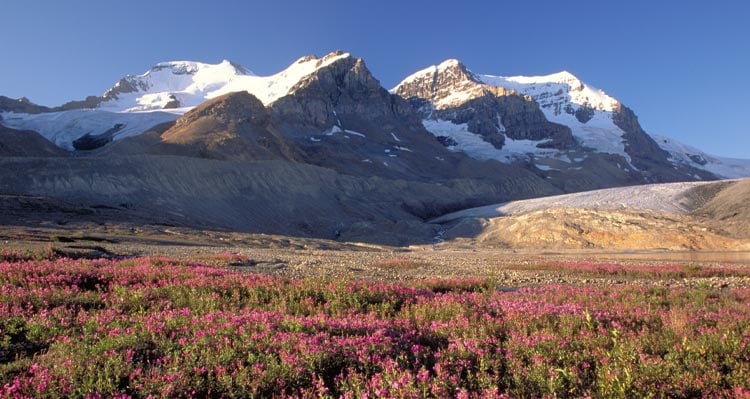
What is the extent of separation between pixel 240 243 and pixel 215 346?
3739 centimetres

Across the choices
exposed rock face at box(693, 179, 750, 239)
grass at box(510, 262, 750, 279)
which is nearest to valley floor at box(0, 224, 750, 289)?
grass at box(510, 262, 750, 279)

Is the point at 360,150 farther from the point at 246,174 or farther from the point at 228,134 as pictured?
the point at 246,174

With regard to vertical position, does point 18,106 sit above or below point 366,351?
above

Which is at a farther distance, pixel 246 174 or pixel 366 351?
pixel 246 174

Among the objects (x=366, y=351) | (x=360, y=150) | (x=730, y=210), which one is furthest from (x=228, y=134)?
(x=366, y=351)

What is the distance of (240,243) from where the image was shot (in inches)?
1617

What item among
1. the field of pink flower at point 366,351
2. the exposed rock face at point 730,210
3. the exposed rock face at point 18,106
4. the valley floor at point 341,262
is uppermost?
the exposed rock face at point 18,106

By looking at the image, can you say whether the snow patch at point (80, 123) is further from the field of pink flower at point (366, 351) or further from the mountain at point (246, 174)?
the field of pink flower at point (366, 351)

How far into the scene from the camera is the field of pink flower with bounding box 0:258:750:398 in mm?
4289

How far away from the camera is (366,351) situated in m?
5.06

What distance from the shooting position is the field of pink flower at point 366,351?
429 cm

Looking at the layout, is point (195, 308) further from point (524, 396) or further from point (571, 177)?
point (571, 177)

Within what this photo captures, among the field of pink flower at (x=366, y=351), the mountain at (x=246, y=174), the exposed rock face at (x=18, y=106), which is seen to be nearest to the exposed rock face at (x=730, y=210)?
the mountain at (x=246, y=174)

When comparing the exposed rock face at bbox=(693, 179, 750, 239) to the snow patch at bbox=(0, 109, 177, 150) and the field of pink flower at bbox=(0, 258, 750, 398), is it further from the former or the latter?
the snow patch at bbox=(0, 109, 177, 150)
